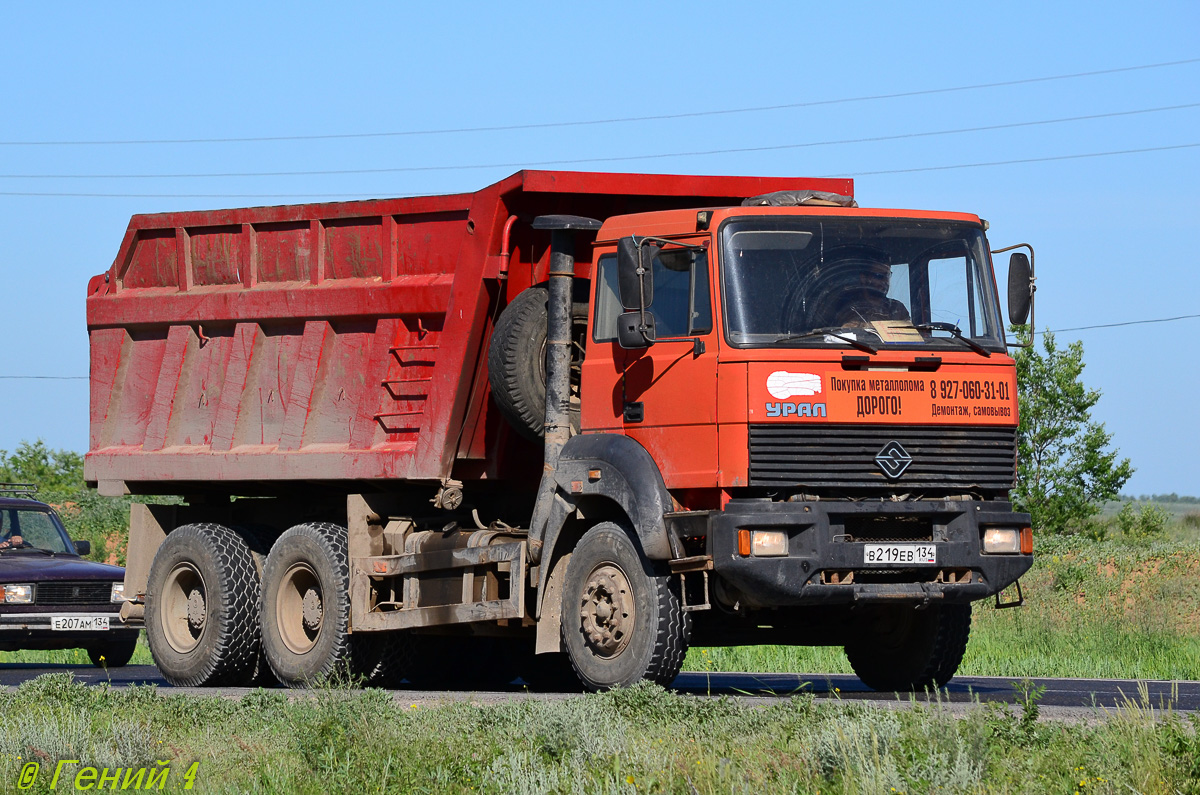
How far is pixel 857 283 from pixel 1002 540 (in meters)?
1.88

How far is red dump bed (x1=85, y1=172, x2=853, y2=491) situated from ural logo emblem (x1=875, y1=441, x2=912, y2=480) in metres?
2.60

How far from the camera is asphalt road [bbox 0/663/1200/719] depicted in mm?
9984

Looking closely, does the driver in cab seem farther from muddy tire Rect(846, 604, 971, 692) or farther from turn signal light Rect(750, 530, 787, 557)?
muddy tire Rect(846, 604, 971, 692)

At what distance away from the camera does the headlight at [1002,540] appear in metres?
10.5

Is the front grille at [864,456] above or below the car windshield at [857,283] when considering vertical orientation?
below

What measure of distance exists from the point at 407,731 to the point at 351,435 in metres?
5.26

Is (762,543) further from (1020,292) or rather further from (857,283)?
(1020,292)

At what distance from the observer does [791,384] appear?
32.7 feet

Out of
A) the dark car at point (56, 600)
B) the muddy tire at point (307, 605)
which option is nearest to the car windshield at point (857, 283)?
the muddy tire at point (307, 605)

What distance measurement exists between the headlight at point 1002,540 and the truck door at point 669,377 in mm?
1849

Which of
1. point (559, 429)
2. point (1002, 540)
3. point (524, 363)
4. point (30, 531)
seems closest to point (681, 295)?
point (559, 429)

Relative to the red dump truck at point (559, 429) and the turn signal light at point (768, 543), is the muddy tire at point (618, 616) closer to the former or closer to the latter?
the red dump truck at point (559, 429)

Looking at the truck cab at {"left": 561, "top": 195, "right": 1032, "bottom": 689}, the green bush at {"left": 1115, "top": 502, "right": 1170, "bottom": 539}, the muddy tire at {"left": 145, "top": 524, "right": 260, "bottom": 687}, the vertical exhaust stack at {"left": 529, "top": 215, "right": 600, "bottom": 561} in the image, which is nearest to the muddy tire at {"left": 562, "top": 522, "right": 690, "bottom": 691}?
A: the truck cab at {"left": 561, "top": 195, "right": 1032, "bottom": 689}

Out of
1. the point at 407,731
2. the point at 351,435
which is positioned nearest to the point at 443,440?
the point at 351,435
